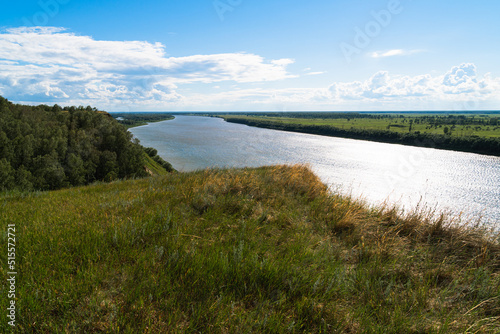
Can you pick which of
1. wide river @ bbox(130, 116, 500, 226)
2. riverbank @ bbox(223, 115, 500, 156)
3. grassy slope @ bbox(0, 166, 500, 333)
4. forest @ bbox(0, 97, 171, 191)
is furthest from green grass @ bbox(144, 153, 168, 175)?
riverbank @ bbox(223, 115, 500, 156)

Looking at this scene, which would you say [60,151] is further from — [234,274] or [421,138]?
[421,138]

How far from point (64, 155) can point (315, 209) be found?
47.0m

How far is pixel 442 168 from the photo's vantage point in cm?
5781

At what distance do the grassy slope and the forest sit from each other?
32.7 metres

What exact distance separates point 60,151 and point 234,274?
4841 centimetres

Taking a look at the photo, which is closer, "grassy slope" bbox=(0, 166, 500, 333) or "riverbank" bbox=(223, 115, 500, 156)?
"grassy slope" bbox=(0, 166, 500, 333)

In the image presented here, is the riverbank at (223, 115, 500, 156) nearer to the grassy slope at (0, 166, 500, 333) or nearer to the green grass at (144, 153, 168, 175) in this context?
the green grass at (144, 153, 168, 175)

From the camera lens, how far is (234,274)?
Answer: 3.21 metres

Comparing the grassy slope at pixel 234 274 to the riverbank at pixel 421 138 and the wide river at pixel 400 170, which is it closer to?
the wide river at pixel 400 170

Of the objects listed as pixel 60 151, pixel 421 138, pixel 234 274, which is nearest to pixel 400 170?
pixel 421 138

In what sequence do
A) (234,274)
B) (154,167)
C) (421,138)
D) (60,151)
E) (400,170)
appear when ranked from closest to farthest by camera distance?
(234,274), (60,151), (154,167), (400,170), (421,138)

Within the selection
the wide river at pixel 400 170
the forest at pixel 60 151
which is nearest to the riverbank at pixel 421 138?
the wide river at pixel 400 170

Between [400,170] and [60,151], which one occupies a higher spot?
[60,151]

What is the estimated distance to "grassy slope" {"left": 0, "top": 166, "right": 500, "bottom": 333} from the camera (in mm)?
2521
